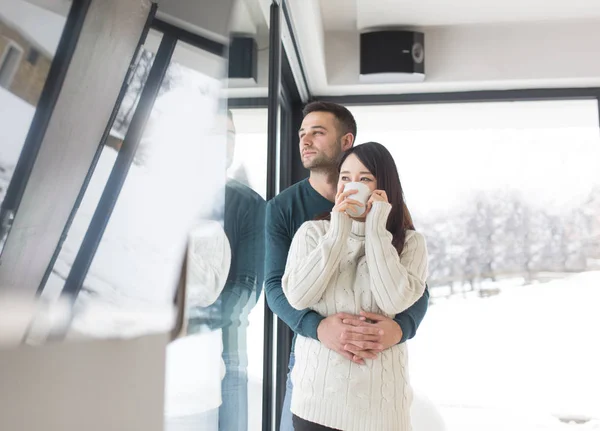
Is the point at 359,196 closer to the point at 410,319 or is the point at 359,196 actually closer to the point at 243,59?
the point at 410,319

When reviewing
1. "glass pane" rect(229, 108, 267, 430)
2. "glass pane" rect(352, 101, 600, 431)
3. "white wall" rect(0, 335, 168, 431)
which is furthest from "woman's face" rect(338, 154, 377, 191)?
"glass pane" rect(352, 101, 600, 431)

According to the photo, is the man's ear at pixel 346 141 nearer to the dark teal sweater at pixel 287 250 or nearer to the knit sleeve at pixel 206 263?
the dark teal sweater at pixel 287 250

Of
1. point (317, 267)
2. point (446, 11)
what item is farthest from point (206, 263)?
point (446, 11)

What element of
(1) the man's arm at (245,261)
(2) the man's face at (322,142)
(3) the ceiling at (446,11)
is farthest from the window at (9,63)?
(3) the ceiling at (446,11)

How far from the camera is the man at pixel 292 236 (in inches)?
49.8

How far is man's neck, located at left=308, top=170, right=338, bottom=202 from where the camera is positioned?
1.83m

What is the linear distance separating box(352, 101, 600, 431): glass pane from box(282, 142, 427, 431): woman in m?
1.93

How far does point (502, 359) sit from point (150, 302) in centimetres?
282

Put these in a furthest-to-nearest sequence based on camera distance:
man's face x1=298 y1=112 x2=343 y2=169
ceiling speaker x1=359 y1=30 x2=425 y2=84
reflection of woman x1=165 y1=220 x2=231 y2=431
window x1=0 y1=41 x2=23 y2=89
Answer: ceiling speaker x1=359 y1=30 x2=425 y2=84
man's face x1=298 y1=112 x2=343 y2=169
reflection of woman x1=165 y1=220 x2=231 y2=431
window x1=0 y1=41 x2=23 y2=89

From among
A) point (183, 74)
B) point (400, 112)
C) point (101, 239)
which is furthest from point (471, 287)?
point (101, 239)

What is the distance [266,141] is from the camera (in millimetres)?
1930

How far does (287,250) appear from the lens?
168 centimetres

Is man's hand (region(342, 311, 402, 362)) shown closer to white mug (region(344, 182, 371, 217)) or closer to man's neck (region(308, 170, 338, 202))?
white mug (region(344, 182, 371, 217))

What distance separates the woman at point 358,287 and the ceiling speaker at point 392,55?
65.2 inches
